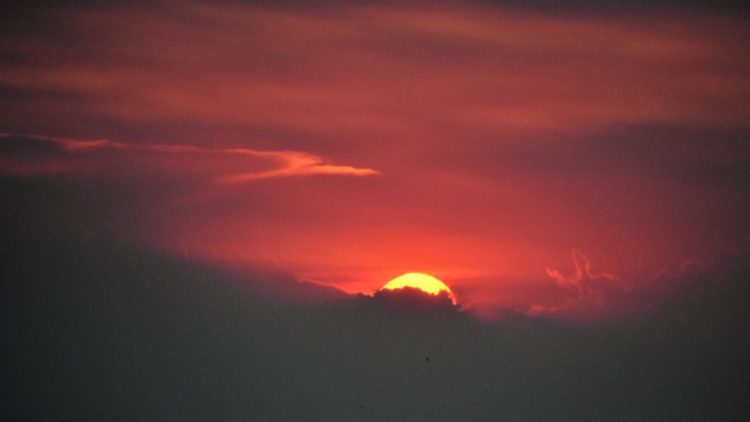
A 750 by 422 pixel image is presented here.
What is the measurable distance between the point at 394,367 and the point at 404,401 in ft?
12.1

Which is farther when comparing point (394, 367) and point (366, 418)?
point (394, 367)

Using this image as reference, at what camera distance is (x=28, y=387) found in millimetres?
78875

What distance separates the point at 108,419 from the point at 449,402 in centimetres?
2478

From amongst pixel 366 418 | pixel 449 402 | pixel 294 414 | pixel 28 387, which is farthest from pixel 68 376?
pixel 449 402

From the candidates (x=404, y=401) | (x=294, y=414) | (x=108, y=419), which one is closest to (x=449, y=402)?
(x=404, y=401)

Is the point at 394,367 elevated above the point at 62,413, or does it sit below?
above

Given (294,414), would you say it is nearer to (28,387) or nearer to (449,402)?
(449,402)

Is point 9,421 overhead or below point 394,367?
below

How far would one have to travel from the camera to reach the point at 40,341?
82.2m

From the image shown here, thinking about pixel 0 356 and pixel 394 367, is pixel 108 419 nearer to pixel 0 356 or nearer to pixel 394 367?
pixel 0 356

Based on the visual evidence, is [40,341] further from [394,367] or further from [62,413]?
[394,367]

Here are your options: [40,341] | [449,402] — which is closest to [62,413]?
[40,341]

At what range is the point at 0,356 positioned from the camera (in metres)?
82.4

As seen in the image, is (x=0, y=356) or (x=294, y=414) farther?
(x=0, y=356)
